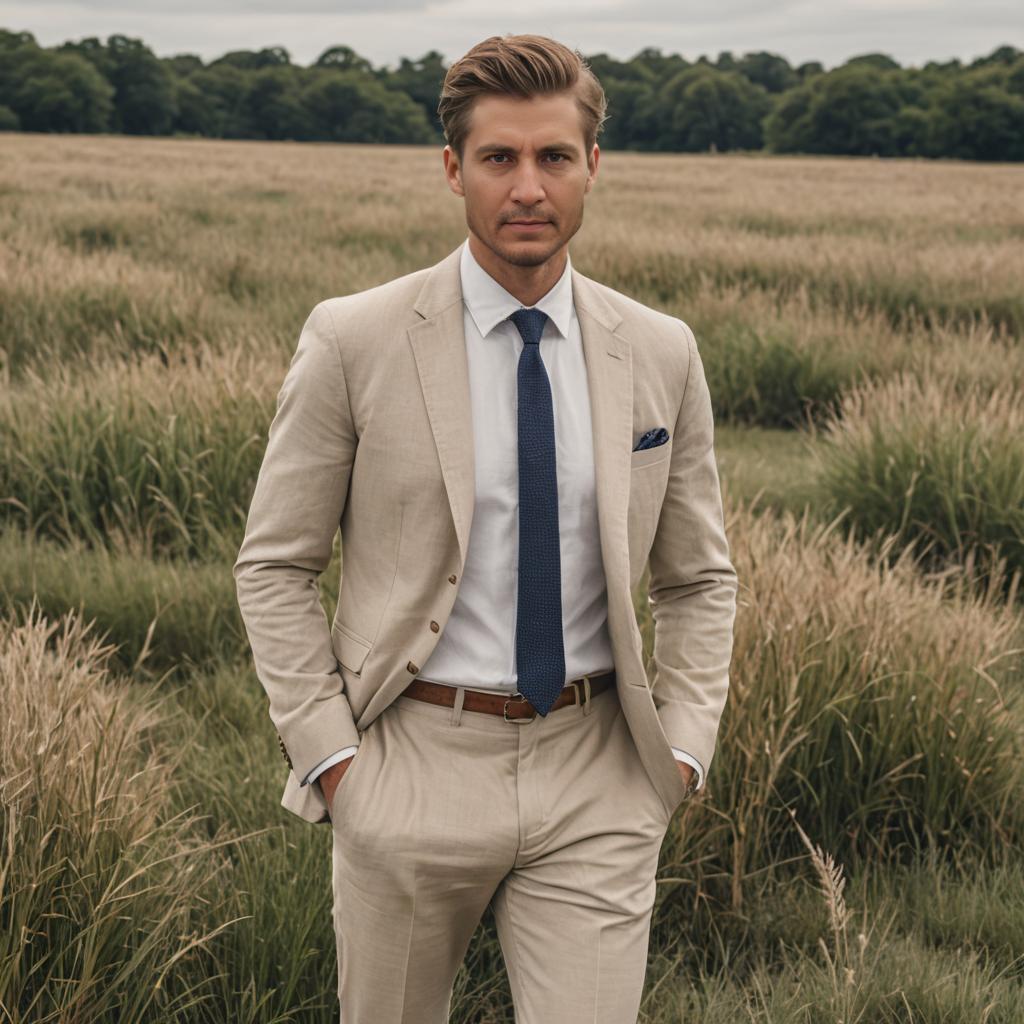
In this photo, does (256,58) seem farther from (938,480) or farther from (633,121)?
(938,480)

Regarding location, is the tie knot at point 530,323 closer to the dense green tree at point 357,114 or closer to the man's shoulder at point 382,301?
the man's shoulder at point 382,301

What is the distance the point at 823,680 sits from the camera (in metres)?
3.32

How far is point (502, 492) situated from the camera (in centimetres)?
191

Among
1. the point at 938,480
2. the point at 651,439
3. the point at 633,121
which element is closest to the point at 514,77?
the point at 651,439

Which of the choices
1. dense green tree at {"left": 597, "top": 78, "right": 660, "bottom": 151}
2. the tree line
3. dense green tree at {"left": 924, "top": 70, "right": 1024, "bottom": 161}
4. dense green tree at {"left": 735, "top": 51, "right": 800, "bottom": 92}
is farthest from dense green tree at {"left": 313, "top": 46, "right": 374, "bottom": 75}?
dense green tree at {"left": 924, "top": 70, "right": 1024, "bottom": 161}

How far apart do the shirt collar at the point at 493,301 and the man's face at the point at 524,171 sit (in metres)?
0.06

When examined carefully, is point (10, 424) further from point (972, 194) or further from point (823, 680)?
point (972, 194)

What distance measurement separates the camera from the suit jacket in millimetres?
1891

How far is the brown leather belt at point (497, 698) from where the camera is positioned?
1.90 metres

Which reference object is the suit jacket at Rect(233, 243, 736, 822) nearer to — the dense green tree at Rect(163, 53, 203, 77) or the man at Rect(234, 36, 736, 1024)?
the man at Rect(234, 36, 736, 1024)

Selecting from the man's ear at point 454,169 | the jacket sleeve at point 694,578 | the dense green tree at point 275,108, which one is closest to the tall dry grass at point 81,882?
the jacket sleeve at point 694,578

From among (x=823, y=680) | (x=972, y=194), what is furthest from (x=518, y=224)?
(x=972, y=194)

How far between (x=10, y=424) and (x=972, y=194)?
75.6 feet

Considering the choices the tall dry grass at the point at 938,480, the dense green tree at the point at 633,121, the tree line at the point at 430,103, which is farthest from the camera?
the dense green tree at the point at 633,121
